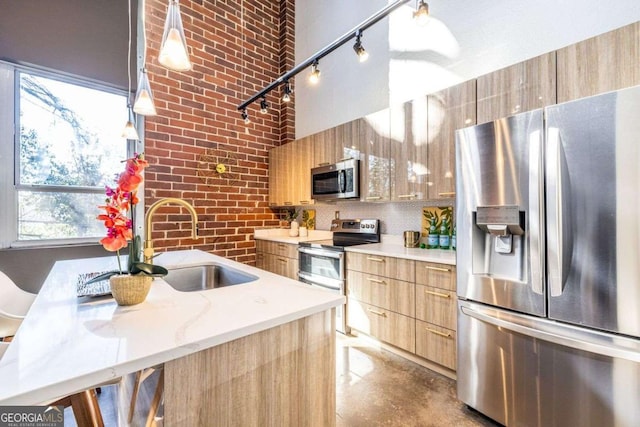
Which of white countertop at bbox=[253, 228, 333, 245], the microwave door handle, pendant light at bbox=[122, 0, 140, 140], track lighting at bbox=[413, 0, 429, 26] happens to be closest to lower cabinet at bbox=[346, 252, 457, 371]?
the microwave door handle

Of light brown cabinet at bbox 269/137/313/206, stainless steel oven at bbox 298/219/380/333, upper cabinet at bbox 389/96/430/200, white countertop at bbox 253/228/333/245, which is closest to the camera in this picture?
upper cabinet at bbox 389/96/430/200

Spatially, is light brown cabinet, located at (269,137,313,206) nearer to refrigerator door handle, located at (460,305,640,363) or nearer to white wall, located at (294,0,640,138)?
white wall, located at (294,0,640,138)

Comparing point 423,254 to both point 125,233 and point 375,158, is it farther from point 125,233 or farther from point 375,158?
point 125,233

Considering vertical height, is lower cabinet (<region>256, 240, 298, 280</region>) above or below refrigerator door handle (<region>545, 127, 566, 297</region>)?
below

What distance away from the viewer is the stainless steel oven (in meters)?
2.73

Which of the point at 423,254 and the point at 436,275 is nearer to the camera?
the point at 436,275

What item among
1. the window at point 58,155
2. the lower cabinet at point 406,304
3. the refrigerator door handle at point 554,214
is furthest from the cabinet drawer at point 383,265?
the window at point 58,155

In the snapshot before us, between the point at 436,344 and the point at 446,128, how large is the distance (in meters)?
1.61

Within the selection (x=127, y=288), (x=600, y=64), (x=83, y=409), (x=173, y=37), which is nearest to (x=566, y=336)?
(x=600, y=64)

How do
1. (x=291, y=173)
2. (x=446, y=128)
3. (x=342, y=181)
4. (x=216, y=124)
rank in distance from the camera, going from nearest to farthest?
(x=446, y=128)
(x=342, y=181)
(x=216, y=124)
(x=291, y=173)

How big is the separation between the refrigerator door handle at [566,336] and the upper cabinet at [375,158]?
1.34 meters

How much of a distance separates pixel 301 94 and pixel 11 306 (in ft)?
12.1

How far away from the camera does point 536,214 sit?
1.37 metres

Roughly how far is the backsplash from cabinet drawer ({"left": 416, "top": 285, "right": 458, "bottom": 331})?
2.76ft
